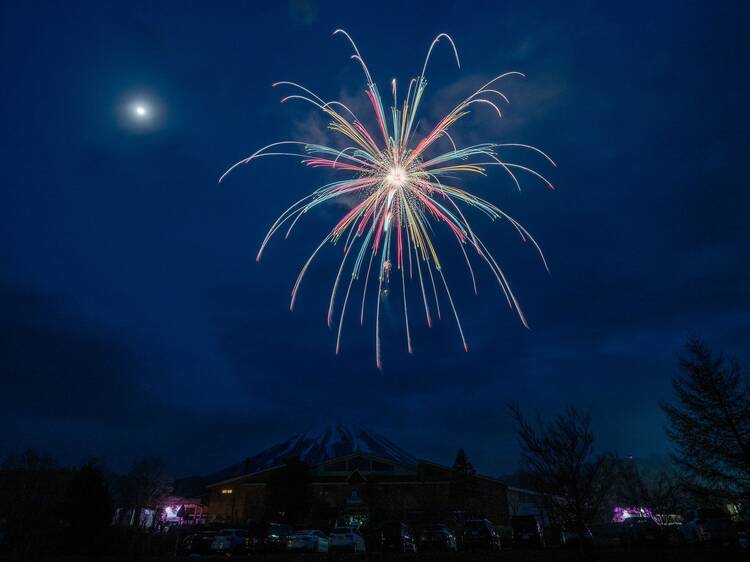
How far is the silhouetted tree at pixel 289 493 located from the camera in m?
39.3

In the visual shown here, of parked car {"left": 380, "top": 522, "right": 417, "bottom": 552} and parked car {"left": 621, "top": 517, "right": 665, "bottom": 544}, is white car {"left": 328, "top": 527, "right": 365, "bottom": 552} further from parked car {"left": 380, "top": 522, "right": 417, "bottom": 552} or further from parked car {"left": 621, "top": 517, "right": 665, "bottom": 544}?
parked car {"left": 621, "top": 517, "right": 665, "bottom": 544}

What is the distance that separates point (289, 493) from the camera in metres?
39.7

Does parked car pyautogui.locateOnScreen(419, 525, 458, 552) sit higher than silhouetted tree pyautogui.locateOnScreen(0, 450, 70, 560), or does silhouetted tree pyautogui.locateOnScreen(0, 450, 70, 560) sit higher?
silhouetted tree pyautogui.locateOnScreen(0, 450, 70, 560)

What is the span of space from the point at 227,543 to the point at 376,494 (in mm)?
21246

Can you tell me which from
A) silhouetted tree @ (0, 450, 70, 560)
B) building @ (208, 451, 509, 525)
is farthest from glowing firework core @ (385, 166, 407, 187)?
building @ (208, 451, 509, 525)

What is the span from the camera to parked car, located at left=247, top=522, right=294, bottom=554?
85.3 feet

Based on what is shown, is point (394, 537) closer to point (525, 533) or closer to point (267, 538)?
point (525, 533)

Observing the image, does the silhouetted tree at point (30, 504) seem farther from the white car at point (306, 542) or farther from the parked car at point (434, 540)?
the parked car at point (434, 540)

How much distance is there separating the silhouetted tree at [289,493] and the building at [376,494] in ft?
3.81

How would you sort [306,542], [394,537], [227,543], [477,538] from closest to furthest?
[477,538], [227,543], [306,542], [394,537]

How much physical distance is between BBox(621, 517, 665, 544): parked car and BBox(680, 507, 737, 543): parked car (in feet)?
5.88

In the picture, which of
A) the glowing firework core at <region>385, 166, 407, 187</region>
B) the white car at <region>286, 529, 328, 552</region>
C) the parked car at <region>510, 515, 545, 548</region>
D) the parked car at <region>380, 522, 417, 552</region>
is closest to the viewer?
the glowing firework core at <region>385, 166, 407, 187</region>

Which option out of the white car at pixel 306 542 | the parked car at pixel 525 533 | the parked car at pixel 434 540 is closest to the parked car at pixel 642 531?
the parked car at pixel 525 533

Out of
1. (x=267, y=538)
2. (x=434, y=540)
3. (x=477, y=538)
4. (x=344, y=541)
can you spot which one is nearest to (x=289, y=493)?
(x=267, y=538)
